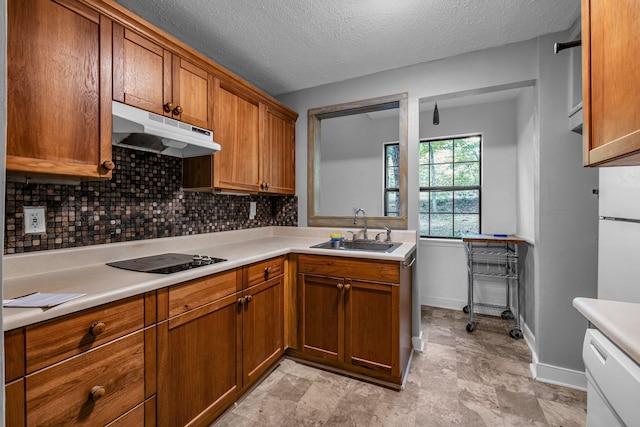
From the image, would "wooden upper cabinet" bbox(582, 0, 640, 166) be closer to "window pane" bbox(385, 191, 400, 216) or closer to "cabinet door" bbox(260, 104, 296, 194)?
"cabinet door" bbox(260, 104, 296, 194)

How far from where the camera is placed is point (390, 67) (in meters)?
2.43

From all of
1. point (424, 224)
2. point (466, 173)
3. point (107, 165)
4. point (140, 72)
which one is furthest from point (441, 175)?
point (107, 165)

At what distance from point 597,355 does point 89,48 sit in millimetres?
2189

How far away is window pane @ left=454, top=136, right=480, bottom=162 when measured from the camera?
3.35m

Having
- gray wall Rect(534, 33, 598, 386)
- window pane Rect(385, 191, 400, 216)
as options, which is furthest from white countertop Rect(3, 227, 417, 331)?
window pane Rect(385, 191, 400, 216)

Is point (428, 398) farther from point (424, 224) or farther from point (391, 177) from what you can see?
point (391, 177)

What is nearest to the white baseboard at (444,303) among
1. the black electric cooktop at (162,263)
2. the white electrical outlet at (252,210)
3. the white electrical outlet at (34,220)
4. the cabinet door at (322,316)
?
the cabinet door at (322,316)

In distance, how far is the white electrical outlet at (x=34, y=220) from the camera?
1.29 meters

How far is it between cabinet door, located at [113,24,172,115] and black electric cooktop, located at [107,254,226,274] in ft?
2.80

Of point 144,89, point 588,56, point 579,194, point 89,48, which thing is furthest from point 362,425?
point 89,48

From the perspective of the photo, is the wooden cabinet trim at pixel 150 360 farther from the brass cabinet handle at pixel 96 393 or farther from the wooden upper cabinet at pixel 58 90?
the wooden upper cabinet at pixel 58 90

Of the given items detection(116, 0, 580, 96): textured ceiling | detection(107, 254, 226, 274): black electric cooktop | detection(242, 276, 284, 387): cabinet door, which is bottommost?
detection(242, 276, 284, 387): cabinet door

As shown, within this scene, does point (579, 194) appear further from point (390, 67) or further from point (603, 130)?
Result: point (390, 67)

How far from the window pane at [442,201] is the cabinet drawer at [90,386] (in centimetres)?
336
